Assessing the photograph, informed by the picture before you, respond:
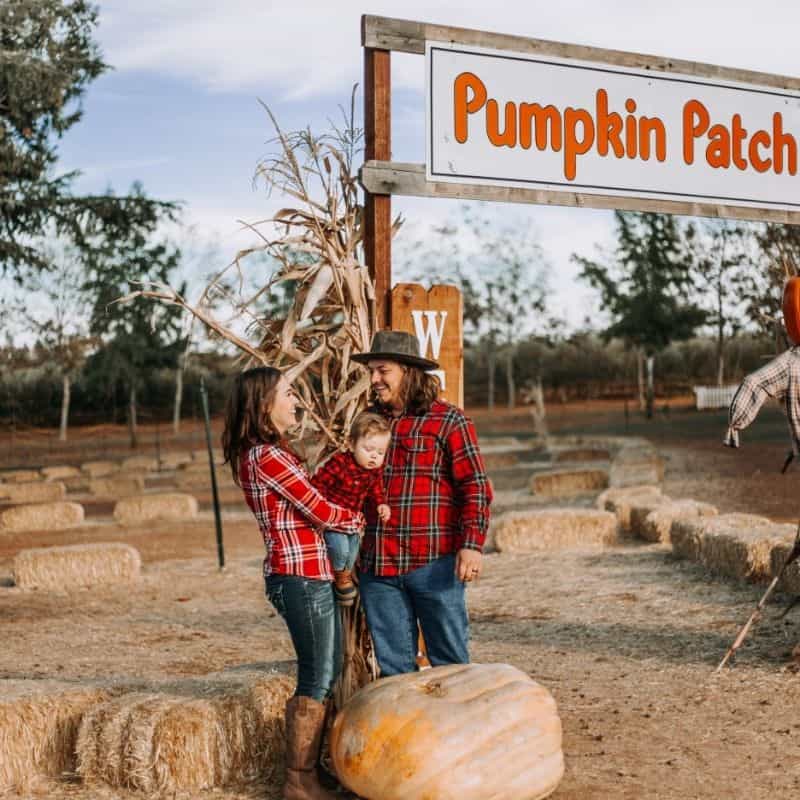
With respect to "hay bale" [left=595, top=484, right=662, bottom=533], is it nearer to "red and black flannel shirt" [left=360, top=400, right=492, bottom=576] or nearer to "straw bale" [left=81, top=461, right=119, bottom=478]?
"red and black flannel shirt" [left=360, top=400, right=492, bottom=576]

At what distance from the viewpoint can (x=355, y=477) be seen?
3.81 metres

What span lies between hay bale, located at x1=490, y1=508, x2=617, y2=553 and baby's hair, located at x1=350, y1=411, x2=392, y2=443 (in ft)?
23.1

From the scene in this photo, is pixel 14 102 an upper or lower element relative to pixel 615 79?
upper

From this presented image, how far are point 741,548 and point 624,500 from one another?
12.7 feet

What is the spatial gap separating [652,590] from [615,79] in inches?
157

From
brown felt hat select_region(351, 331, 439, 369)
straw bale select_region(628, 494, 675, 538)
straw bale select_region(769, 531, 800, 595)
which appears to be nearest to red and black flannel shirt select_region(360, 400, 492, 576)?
brown felt hat select_region(351, 331, 439, 369)

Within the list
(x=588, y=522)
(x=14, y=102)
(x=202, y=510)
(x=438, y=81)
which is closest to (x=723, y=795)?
(x=438, y=81)

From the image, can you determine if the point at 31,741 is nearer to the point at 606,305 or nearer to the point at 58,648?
the point at 58,648

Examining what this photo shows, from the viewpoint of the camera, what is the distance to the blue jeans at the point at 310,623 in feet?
12.3

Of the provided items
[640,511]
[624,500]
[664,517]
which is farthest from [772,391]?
[624,500]

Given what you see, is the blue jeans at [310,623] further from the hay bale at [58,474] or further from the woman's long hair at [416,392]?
the hay bale at [58,474]

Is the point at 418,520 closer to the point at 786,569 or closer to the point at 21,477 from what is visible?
the point at 786,569

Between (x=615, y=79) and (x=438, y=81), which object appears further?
(x=615, y=79)

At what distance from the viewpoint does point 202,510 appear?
16.9 meters
